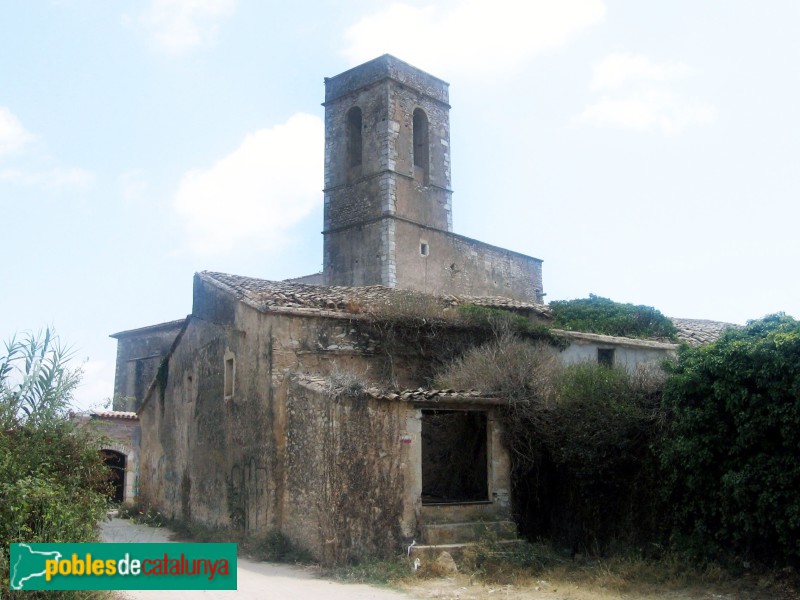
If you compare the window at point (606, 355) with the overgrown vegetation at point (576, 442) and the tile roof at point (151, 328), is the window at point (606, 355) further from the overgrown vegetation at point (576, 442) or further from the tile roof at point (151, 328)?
the tile roof at point (151, 328)

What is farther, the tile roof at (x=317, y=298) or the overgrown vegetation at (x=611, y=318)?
the overgrown vegetation at (x=611, y=318)

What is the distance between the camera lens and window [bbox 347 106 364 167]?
1217 inches

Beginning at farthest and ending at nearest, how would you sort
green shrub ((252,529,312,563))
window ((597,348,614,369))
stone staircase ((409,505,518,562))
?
window ((597,348,614,369))
green shrub ((252,529,312,563))
stone staircase ((409,505,518,562))

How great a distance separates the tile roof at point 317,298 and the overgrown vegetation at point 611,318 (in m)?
0.47

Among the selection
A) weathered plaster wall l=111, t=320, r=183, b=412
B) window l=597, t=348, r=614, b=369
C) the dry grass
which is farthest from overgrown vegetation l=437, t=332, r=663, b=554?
weathered plaster wall l=111, t=320, r=183, b=412

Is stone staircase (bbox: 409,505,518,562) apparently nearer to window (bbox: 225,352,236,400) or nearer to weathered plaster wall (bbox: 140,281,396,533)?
weathered plaster wall (bbox: 140,281,396,533)

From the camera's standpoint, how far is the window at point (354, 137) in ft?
101

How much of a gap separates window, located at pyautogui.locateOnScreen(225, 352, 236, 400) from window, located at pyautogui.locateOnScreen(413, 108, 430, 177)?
1611 cm

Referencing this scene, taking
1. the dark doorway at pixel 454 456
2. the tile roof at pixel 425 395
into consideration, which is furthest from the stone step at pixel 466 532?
the tile roof at pixel 425 395

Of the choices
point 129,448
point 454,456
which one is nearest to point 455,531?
point 454,456

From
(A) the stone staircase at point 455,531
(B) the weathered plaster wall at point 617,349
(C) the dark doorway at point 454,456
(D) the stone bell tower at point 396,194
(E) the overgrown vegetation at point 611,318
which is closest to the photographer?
(A) the stone staircase at point 455,531

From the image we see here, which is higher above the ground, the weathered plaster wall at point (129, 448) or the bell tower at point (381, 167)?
the bell tower at point (381, 167)

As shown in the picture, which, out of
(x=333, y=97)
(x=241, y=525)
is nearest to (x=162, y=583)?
(x=241, y=525)

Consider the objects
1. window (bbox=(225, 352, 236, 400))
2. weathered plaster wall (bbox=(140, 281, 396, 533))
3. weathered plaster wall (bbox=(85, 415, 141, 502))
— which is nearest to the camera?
weathered plaster wall (bbox=(140, 281, 396, 533))
